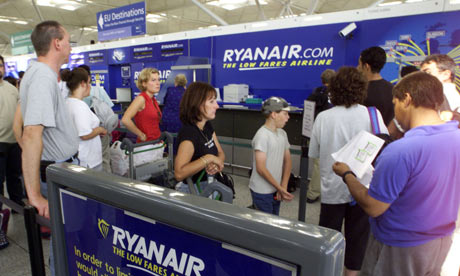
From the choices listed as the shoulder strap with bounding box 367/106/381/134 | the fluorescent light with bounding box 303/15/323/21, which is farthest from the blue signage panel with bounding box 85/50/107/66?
the shoulder strap with bounding box 367/106/381/134

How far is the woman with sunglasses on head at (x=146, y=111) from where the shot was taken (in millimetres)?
3196

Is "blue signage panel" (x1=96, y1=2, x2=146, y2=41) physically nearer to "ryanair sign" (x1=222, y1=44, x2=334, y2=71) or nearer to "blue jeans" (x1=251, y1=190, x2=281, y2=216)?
"ryanair sign" (x1=222, y1=44, x2=334, y2=71)

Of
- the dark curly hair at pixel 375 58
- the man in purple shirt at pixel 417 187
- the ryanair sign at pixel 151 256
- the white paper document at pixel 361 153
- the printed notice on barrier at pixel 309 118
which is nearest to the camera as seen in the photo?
the ryanair sign at pixel 151 256

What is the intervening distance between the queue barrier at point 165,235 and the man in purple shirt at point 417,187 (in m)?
1.03

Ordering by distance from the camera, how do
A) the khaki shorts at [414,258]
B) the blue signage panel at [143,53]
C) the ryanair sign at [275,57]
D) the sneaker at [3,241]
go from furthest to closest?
the blue signage panel at [143,53] < the ryanair sign at [275,57] < the sneaker at [3,241] < the khaki shorts at [414,258]

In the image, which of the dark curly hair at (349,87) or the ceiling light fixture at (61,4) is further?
the ceiling light fixture at (61,4)

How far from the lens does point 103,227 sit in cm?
82

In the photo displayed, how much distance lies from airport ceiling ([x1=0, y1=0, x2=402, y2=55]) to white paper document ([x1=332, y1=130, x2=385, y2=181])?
11.7m

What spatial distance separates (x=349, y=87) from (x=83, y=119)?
2009mm

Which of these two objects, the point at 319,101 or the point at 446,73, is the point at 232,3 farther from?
the point at 446,73

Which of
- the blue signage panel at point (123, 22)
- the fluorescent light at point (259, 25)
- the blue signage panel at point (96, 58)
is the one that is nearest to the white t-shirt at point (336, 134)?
the fluorescent light at point (259, 25)

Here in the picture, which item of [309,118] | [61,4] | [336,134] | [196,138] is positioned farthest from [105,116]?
[61,4]

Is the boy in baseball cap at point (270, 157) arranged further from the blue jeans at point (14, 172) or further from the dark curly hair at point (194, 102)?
the blue jeans at point (14, 172)

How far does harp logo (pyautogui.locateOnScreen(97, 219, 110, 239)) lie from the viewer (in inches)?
31.8
